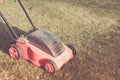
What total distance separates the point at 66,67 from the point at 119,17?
4.53 m

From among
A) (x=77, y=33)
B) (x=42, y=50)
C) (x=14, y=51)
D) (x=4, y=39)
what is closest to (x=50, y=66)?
(x=42, y=50)

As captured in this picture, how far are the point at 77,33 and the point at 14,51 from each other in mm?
2776

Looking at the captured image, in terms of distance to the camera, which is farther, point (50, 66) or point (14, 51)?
point (14, 51)

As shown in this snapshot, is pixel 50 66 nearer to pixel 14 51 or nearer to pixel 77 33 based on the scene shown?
pixel 14 51

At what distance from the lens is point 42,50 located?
6.45 metres

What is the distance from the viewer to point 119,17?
10469 millimetres

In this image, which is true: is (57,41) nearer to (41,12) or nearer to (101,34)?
(101,34)

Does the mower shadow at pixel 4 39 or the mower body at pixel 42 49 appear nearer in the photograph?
the mower body at pixel 42 49

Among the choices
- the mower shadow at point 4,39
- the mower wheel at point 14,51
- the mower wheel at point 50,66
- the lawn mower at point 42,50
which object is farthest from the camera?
the mower shadow at point 4,39

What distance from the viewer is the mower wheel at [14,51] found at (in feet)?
21.7

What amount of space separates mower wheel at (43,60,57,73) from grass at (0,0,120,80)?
14 cm

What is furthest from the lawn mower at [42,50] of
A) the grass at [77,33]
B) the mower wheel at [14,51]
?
the grass at [77,33]

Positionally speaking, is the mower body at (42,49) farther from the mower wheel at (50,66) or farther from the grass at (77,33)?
the grass at (77,33)

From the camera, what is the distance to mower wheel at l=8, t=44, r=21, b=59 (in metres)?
6.61
